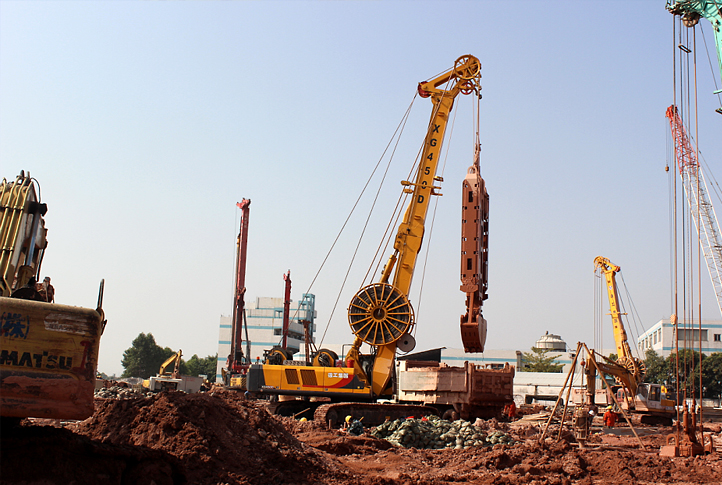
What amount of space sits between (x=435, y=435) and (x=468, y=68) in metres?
13.8

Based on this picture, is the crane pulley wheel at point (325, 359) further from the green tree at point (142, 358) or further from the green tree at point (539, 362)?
the green tree at point (142, 358)

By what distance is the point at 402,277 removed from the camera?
22234 mm

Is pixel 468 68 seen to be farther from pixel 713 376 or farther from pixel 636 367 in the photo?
pixel 713 376

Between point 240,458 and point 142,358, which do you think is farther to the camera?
point 142,358

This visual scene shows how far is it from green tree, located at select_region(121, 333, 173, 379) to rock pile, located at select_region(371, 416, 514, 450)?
80.5 meters

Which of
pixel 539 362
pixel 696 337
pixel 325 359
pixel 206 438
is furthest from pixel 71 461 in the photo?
pixel 696 337

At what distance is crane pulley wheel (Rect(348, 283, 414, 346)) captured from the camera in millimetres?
21469

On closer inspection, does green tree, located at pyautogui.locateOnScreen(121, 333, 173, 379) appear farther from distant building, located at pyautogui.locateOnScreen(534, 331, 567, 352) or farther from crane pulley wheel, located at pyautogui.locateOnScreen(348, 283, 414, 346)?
crane pulley wheel, located at pyautogui.locateOnScreen(348, 283, 414, 346)

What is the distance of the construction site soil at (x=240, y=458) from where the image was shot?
24.4ft

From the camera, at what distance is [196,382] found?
40.7m

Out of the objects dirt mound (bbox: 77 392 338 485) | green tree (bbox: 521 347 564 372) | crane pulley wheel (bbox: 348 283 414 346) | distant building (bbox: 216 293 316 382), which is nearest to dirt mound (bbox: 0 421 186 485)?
dirt mound (bbox: 77 392 338 485)

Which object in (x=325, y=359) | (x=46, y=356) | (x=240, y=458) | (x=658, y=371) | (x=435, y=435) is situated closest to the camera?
(x=46, y=356)

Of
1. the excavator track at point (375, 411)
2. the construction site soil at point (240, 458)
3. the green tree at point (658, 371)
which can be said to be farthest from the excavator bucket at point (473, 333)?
the green tree at point (658, 371)

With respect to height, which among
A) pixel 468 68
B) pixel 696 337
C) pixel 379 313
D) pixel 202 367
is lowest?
pixel 202 367
